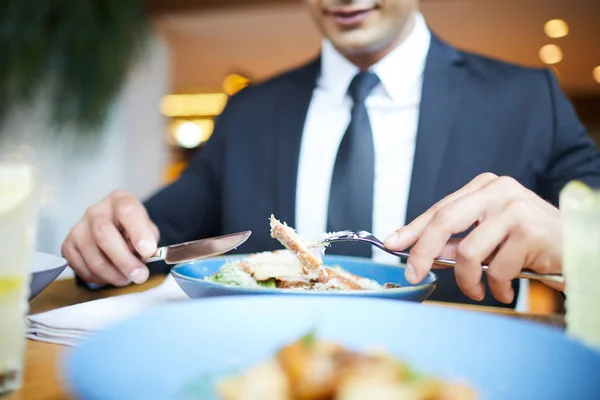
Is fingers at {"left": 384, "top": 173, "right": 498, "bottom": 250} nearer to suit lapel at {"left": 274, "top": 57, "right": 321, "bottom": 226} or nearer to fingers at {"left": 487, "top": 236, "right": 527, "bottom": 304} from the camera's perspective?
fingers at {"left": 487, "top": 236, "right": 527, "bottom": 304}

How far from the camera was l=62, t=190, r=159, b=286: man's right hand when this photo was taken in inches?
33.8

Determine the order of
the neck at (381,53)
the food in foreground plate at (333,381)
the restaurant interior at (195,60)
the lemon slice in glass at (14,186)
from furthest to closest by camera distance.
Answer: the restaurant interior at (195,60) → the neck at (381,53) → the lemon slice in glass at (14,186) → the food in foreground plate at (333,381)

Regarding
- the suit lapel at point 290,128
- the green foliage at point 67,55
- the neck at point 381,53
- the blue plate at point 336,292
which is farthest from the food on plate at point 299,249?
the green foliage at point 67,55

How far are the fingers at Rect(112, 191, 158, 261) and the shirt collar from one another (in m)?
0.76

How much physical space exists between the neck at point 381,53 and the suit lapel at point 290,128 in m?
0.12

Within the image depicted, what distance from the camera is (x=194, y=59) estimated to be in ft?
22.1

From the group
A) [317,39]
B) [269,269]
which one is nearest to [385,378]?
[269,269]

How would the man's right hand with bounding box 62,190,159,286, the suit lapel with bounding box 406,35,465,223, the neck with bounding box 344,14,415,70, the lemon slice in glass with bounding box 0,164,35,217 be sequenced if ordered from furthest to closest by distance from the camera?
the neck with bounding box 344,14,415,70, the suit lapel with bounding box 406,35,465,223, the man's right hand with bounding box 62,190,159,286, the lemon slice in glass with bounding box 0,164,35,217

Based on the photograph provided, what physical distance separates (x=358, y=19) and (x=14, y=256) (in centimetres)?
119

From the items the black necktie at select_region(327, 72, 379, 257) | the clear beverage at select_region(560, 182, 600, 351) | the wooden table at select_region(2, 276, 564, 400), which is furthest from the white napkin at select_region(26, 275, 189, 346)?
the black necktie at select_region(327, 72, 379, 257)

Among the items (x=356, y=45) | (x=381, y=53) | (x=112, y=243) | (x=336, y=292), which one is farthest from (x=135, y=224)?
(x=381, y=53)

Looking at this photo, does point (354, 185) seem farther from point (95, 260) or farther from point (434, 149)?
point (95, 260)

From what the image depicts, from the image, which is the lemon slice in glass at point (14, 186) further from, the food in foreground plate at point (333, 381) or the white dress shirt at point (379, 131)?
the white dress shirt at point (379, 131)

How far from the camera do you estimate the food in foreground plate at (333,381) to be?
0.30 metres
